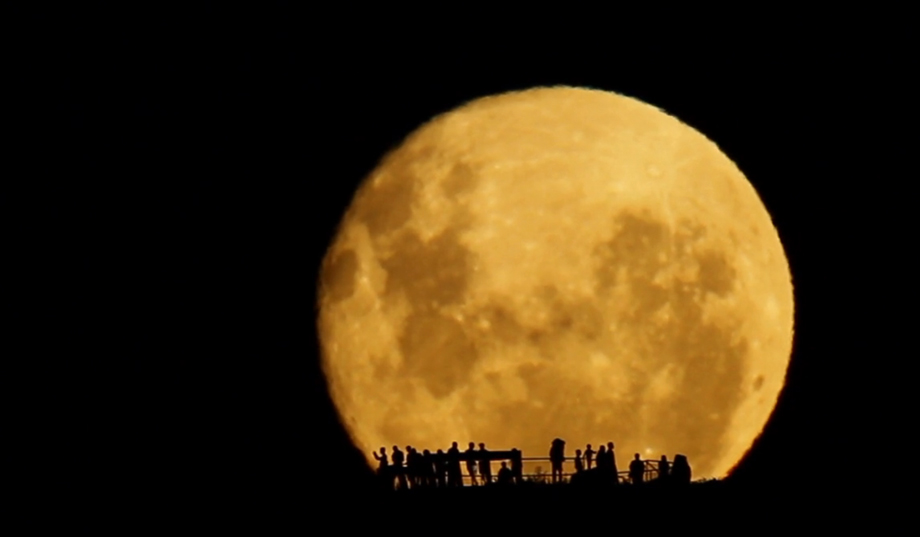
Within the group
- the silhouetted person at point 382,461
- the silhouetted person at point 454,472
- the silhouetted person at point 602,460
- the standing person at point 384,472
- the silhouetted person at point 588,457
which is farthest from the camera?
the silhouetted person at point 588,457

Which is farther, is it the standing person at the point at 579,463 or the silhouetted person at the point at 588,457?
the silhouetted person at the point at 588,457

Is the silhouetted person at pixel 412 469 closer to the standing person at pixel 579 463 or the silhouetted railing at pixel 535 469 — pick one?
the silhouetted railing at pixel 535 469

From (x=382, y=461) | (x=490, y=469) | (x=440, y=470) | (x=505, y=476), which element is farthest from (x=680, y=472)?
(x=382, y=461)

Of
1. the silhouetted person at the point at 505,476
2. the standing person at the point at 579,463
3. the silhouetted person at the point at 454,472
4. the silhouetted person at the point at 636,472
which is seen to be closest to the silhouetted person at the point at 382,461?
the silhouetted person at the point at 454,472

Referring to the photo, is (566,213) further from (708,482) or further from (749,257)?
(708,482)

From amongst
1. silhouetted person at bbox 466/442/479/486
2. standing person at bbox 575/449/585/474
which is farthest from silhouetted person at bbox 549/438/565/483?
silhouetted person at bbox 466/442/479/486

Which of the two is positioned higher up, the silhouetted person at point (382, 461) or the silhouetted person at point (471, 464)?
the silhouetted person at point (382, 461)

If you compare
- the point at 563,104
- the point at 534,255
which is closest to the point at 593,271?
the point at 534,255

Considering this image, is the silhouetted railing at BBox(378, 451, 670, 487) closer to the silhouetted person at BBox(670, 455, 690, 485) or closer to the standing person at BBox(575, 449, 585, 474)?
the standing person at BBox(575, 449, 585, 474)
